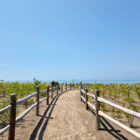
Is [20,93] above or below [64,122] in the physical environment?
above

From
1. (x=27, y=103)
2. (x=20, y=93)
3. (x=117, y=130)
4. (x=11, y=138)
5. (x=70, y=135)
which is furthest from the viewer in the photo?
(x=20, y=93)

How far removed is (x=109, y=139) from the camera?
3.93m

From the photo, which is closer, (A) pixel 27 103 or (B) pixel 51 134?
(B) pixel 51 134

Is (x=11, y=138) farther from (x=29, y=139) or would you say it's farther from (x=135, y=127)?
(x=135, y=127)

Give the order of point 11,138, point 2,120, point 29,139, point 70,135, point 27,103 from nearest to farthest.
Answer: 1. point 11,138
2. point 29,139
3. point 70,135
4. point 2,120
5. point 27,103

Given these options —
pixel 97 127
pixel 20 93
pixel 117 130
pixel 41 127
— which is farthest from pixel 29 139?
pixel 20 93

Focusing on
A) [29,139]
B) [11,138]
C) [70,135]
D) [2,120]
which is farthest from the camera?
[2,120]

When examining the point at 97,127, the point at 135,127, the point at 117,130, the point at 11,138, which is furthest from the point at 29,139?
the point at 135,127

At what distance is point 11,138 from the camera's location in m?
3.40

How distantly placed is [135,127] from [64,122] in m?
3.16

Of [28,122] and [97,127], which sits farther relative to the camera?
[28,122]

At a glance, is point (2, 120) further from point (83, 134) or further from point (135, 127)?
point (135, 127)

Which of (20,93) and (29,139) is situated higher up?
(20,93)

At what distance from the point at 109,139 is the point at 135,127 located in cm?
195
